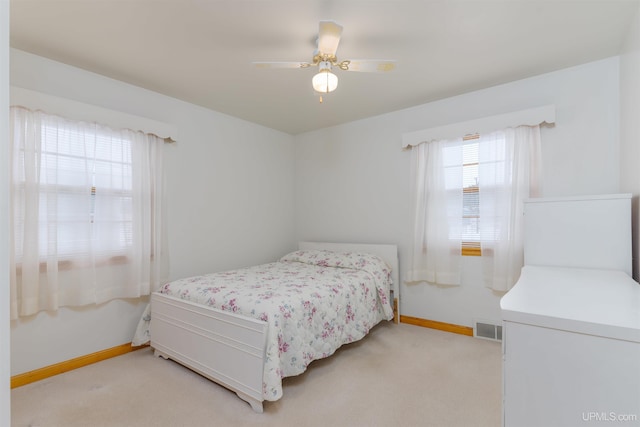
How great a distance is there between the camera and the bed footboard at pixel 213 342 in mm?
1888

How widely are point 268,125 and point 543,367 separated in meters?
3.77

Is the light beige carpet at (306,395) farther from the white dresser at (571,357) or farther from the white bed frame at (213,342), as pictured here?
the white dresser at (571,357)

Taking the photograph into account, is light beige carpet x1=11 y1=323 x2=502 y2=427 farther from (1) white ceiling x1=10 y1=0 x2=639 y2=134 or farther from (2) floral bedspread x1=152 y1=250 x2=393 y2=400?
(1) white ceiling x1=10 y1=0 x2=639 y2=134

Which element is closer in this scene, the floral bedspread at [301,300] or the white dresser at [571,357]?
the white dresser at [571,357]

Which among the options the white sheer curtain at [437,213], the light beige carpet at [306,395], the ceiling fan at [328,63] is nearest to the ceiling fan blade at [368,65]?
the ceiling fan at [328,63]

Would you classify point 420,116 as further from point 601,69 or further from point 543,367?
point 543,367

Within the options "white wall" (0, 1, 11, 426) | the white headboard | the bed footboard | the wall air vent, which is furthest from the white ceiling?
the wall air vent

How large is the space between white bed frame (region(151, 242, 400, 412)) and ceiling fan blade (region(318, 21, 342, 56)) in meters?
1.77

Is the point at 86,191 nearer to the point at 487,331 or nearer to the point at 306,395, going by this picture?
the point at 306,395

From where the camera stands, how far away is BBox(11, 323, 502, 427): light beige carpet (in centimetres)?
179

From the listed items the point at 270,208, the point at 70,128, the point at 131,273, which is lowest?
the point at 131,273

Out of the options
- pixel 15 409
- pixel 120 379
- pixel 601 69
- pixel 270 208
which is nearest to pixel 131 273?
pixel 120 379

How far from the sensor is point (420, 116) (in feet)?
11.1

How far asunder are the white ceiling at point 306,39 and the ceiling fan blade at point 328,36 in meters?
0.10
